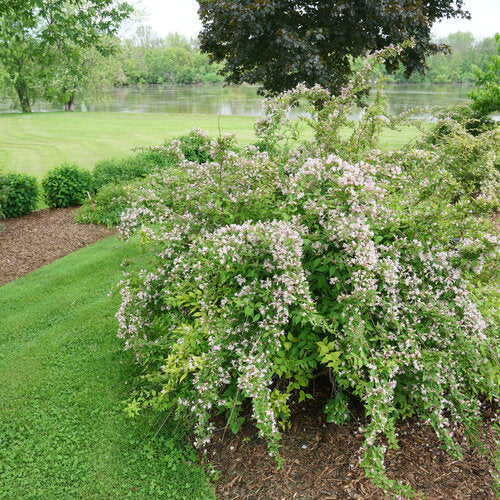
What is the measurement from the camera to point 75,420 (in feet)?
11.7

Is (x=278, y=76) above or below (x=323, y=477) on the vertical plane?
above

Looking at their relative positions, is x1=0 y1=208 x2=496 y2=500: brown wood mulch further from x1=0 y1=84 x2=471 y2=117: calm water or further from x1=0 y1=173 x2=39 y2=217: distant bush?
x1=0 y1=84 x2=471 y2=117: calm water

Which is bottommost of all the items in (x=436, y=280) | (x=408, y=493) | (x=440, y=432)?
Result: (x=408, y=493)

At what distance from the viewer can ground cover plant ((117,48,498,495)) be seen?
104 inches

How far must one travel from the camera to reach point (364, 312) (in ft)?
9.75

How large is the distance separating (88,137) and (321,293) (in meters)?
24.1

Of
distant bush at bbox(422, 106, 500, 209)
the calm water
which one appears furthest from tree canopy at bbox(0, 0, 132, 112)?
the calm water

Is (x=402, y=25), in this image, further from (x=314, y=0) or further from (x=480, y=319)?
(x=480, y=319)

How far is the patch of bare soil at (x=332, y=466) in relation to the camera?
2.78 meters

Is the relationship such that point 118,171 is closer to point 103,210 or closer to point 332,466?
point 103,210

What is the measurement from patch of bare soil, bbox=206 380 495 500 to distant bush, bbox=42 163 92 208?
852 centimetres

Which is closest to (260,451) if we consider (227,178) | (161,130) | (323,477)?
(323,477)

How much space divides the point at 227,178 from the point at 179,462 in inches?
91.3

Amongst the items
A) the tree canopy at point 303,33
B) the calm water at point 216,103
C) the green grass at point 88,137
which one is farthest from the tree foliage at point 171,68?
the tree canopy at point 303,33
